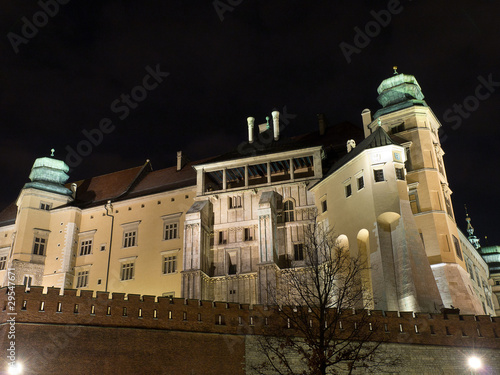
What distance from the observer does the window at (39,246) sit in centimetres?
4575

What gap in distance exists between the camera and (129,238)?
1763 inches

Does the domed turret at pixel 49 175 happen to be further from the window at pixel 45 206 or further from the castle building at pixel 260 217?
the window at pixel 45 206

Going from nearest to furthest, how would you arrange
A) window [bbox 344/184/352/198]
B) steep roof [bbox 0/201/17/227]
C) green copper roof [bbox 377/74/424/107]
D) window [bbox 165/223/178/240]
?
1. window [bbox 344/184/352/198]
2. green copper roof [bbox 377/74/424/107]
3. window [bbox 165/223/178/240]
4. steep roof [bbox 0/201/17/227]

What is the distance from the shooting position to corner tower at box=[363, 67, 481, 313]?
3294cm

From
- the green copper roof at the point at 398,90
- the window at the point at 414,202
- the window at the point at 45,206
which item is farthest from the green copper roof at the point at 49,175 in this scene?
the window at the point at 414,202

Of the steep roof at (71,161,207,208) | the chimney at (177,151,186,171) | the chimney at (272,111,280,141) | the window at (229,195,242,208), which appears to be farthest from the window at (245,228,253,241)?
the chimney at (177,151,186,171)

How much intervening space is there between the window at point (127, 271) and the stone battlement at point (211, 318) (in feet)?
59.1

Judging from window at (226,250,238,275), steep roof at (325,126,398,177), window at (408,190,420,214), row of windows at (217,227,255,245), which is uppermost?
steep roof at (325,126,398,177)

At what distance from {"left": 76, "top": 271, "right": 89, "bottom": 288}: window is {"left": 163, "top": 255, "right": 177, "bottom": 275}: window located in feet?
23.6

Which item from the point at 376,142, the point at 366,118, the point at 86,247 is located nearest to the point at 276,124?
the point at 366,118

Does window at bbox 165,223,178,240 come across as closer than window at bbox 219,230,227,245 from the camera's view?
No

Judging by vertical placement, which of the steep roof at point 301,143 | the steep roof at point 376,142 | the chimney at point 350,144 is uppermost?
the steep roof at point 301,143

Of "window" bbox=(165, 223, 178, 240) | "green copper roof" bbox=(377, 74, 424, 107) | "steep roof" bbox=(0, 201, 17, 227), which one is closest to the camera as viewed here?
"green copper roof" bbox=(377, 74, 424, 107)

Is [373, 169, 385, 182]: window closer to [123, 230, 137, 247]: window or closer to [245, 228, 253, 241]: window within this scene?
[245, 228, 253, 241]: window
